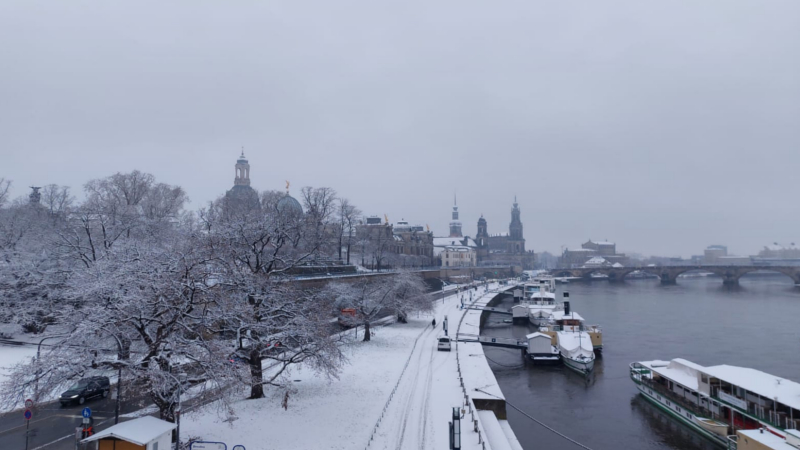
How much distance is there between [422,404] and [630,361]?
2892cm

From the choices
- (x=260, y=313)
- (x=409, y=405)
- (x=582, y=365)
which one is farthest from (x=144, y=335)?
(x=582, y=365)

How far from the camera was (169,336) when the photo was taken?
17609 mm

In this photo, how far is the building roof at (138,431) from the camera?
14.3 meters

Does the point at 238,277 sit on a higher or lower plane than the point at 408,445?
higher

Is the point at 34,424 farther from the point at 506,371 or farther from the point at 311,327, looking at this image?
the point at 506,371

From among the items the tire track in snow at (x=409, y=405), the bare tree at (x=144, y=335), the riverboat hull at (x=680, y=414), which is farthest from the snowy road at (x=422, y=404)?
the riverboat hull at (x=680, y=414)

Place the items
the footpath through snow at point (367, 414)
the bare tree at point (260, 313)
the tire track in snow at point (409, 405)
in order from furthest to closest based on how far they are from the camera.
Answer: the bare tree at point (260, 313)
the tire track in snow at point (409, 405)
the footpath through snow at point (367, 414)

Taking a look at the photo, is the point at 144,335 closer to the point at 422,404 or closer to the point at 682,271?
the point at 422,404

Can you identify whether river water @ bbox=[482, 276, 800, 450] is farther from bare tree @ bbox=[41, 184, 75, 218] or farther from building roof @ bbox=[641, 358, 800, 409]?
bare tree @ bbox=[41, 184, 75, 218]

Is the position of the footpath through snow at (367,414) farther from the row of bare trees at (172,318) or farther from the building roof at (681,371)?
the building roof at (681,371)

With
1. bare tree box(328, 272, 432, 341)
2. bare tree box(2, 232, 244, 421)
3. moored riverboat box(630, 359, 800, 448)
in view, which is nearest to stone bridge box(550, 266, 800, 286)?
bare tree box(328, 272, 432, 341)

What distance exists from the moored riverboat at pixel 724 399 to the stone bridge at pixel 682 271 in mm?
110947

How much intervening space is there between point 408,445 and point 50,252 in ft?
123

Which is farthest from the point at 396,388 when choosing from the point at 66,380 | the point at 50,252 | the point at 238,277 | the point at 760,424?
the point at 50,252
